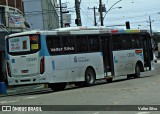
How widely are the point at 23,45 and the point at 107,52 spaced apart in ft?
20.4

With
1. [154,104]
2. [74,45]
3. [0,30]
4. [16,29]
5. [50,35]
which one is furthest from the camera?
[16,29]

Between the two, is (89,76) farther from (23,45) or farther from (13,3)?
(13,3)

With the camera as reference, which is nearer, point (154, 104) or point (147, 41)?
point (154, 104)

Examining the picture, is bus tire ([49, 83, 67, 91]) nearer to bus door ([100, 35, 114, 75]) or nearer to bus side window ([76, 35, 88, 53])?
bus side window ([76, 35, 88, 53])

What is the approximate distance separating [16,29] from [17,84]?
1550cm

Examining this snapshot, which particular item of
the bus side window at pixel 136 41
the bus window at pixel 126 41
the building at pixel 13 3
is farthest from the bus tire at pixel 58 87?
the building at pixel 13 3

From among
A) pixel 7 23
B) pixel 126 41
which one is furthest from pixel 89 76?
pixel 7 23

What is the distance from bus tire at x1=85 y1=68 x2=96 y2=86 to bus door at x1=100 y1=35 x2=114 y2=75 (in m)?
1.49

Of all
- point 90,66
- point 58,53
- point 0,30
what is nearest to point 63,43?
point 58,53

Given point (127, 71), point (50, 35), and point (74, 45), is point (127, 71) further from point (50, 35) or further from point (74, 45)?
point (50, 35)

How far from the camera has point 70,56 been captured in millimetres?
23938

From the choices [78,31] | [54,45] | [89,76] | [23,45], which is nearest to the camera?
[23,45]

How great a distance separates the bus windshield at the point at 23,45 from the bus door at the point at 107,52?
17.9 ft

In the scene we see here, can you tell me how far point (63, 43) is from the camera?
23531mm
